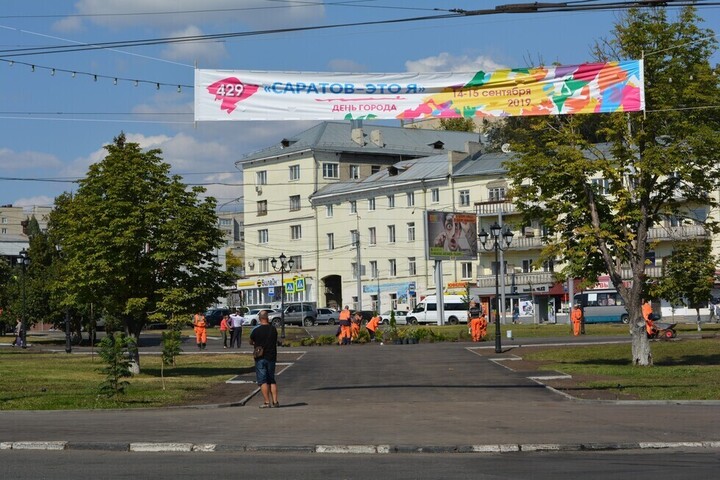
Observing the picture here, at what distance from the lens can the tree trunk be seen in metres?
30.8

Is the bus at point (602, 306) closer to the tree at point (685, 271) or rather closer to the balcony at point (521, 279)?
the balcony at point (521, 279)

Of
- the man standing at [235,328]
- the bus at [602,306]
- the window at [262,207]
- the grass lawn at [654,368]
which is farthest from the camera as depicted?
the window at [262,207]

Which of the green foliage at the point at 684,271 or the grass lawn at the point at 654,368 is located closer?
the grass lawn at the point at 654,368

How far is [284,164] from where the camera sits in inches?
4193

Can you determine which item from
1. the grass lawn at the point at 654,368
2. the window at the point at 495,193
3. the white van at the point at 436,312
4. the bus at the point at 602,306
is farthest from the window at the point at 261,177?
the grass lawn at the point at 654,368

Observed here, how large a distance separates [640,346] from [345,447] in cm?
1853

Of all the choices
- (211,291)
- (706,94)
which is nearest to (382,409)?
(211,291)

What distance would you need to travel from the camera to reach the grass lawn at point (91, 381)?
2139 cm

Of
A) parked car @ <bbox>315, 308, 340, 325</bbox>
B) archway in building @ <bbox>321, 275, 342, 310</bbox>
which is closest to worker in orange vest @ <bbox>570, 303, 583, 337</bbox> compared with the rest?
parked car @ <bbox>315, 308, 340, 325</bbox>

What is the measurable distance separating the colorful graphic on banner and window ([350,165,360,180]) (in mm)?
86420

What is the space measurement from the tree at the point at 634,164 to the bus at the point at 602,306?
163 feet

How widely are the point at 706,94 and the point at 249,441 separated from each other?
1904 centimetres

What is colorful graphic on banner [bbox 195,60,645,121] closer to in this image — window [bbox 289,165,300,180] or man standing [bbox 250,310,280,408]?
man standing [bbox 250,310,280,408]

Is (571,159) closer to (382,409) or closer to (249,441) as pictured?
(382,409)
